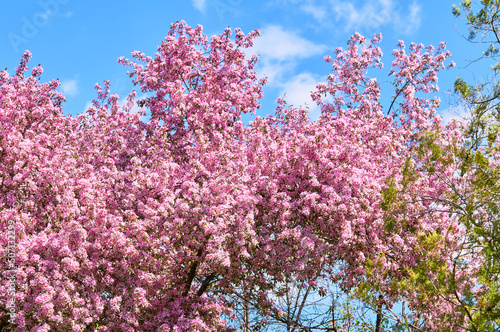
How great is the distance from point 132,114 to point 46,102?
136 inches

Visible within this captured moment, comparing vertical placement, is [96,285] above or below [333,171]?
below

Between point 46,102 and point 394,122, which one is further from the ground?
point 394,122

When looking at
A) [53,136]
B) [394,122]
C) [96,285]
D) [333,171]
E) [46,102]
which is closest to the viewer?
[96,285]

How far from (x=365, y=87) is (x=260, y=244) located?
458 inches

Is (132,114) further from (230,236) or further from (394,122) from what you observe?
(394,122)

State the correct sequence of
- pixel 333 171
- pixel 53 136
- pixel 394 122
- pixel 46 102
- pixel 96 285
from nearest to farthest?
pixel 96 285, pixel 333 171, pixel 53 136, pixel 46 102, pixel 394 122

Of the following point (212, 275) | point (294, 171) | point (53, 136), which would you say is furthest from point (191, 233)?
point (53, 136)

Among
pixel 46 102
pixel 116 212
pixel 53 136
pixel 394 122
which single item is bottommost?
pixel 116 212

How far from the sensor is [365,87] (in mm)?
23500

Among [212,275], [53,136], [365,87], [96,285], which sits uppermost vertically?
[365,87]

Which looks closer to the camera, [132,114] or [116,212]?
[116,212]

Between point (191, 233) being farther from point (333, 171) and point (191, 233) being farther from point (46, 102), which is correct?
point (46, 102)

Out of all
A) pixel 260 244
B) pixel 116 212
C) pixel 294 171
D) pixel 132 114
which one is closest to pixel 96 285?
pixel 116 212

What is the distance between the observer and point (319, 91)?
23609 mm
